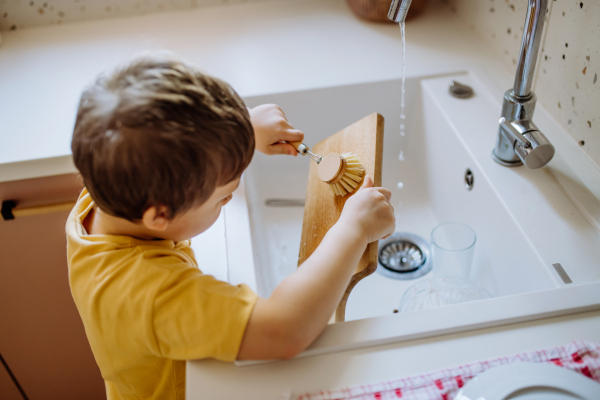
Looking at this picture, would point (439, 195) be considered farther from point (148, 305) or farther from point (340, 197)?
point (148, 305)

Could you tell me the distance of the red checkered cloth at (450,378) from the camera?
18.7 inches

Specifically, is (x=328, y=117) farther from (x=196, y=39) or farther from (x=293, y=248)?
(x=196, y=39)

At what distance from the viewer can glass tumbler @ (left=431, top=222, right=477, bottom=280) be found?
84 centimetres

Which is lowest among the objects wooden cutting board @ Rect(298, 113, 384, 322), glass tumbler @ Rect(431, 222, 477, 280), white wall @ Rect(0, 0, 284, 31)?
glass tumbler @ Rect(431, 222, 477, 280)

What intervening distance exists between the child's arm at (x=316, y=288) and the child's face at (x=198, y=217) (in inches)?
5.0

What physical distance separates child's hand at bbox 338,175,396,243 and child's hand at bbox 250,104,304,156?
171 millimetres

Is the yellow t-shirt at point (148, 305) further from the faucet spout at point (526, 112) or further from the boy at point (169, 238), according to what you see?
the faucet spout at point (526, 112)

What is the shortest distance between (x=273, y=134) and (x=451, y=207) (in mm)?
395

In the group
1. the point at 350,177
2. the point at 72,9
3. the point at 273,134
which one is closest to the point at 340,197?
the point at 350,177

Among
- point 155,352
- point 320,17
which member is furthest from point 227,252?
point 320,17

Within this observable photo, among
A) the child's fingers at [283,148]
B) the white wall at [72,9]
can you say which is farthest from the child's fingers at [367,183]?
the white wall at [72,9]

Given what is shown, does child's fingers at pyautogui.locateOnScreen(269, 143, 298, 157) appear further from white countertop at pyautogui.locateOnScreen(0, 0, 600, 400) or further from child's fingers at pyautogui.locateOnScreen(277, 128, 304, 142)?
white countertop at pyautogui.locateOnScreen(0, 0, 600, 400)

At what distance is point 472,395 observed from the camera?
1.49 ft

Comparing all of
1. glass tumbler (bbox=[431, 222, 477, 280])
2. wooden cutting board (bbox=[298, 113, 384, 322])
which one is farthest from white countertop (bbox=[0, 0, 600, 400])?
glass tumbler (bbox=[431, 222, 477, 280])
